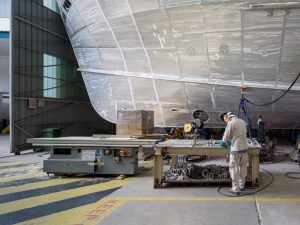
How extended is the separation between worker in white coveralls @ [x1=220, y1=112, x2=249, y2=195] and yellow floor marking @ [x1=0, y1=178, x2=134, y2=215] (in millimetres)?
2415

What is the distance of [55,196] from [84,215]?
137 cm

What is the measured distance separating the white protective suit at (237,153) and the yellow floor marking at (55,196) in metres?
2.42

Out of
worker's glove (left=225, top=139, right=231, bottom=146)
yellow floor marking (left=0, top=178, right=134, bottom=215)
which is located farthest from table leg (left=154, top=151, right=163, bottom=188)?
worker's glove (left=225, top=139, right=231, bottom=146)

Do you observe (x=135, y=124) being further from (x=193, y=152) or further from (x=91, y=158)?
(x=193, y=152)

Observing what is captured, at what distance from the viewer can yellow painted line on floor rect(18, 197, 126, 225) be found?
174 inches

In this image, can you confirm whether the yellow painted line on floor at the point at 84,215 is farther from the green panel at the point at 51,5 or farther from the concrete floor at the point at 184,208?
the green panel at the point at 51,5

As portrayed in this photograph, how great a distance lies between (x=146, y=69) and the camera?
35.2ft

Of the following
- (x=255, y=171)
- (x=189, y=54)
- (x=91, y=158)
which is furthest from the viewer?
(x=189, y=54)

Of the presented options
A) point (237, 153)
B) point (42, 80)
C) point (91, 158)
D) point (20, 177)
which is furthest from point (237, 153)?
point (42, 80)

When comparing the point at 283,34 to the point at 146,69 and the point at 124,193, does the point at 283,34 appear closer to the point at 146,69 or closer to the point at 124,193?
the point at 146,69

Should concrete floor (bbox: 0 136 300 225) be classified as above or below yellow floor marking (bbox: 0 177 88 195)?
above

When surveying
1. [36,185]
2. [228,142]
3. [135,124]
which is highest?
[135,124]

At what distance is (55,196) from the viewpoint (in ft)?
19.2

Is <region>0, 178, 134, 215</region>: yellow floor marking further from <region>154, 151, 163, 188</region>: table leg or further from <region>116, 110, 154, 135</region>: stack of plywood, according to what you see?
<region>116, 110, 154, 135</region>: stack of plywood
